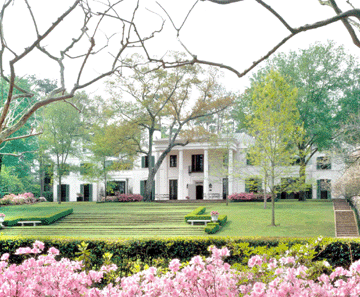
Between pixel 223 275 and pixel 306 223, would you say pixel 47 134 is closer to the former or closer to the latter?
pixel 306 223

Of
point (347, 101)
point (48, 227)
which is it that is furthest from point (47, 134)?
point (347, 101)

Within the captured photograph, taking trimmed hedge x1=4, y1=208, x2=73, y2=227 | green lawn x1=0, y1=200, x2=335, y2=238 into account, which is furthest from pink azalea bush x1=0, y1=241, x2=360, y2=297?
trimmed hedge x1=4, y1=208, x2=73, y2=227

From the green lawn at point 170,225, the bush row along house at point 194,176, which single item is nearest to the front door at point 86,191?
the bush row along house at point 194,176

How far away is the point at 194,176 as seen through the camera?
3603cm

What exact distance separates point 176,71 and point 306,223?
1621cm

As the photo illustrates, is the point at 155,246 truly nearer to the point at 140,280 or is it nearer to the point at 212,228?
the point at 212,228

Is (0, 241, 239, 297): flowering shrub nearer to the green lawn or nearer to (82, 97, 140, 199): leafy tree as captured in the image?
the green lawn

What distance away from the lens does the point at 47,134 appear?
1256 inches

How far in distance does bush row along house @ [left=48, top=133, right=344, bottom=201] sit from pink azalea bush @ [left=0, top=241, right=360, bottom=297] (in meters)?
27.0

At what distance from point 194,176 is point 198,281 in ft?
109

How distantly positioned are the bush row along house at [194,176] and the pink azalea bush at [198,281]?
2703 cm

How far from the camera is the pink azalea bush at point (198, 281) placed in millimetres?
2736

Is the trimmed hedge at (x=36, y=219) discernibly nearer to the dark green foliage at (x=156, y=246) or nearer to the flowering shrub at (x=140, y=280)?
the dark green foliage at (x=156, y=246)

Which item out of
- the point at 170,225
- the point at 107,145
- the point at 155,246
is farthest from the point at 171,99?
the point at 155,246
